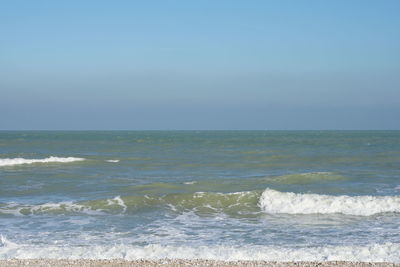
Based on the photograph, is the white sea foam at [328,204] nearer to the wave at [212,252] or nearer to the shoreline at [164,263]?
the wave at [212,252]

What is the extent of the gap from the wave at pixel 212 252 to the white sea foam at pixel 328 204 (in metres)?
5.02

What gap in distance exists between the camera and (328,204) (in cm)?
1566

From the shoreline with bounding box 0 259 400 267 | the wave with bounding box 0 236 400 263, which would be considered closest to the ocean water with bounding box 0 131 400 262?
the wave with bounding box 0 236 400 263

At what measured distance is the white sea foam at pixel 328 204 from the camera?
15047 millimetres

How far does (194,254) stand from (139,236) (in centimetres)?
231

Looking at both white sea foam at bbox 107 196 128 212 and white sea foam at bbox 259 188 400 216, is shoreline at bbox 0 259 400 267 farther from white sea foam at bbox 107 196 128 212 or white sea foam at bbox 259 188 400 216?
white sea foam at bbox 107 196 128 212

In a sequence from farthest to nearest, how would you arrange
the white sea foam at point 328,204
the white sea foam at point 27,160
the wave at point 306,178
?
Result: the white sea foam at point 27,160
the wave at point 306,178
the white sea foam at point 328,204

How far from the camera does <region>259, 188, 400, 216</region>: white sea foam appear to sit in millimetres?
15047

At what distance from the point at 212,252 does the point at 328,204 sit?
706 centimetres

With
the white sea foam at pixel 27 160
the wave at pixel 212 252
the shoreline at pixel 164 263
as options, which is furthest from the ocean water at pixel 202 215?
the white sea foam at pixel 27 160

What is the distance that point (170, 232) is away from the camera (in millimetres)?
12031

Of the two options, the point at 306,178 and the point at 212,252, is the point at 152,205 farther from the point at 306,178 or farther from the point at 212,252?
the point at 306,178

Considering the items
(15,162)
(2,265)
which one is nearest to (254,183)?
(2,265)

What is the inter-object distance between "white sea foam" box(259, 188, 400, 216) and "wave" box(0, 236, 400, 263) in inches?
198
